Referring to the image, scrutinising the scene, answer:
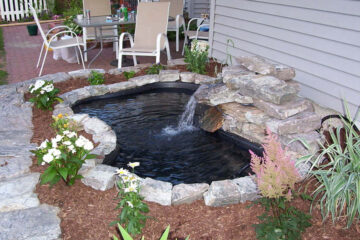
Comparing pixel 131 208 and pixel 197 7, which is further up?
pixel 197 7

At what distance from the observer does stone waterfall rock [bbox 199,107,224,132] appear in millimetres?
3834

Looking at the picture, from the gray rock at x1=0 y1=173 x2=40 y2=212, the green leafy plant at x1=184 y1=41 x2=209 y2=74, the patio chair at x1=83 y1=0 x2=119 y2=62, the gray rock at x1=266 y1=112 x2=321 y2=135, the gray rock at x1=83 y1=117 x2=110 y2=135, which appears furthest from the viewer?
the patio chair at x1=83 y1=0 x2=119 y2=62

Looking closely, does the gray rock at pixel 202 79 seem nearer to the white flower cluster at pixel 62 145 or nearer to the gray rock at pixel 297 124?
the gray rock at pixel 297 124

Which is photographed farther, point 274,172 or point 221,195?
point 221,195

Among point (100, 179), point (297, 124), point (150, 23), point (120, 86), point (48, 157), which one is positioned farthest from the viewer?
point (150, 23)

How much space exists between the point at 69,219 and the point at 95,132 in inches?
48.2

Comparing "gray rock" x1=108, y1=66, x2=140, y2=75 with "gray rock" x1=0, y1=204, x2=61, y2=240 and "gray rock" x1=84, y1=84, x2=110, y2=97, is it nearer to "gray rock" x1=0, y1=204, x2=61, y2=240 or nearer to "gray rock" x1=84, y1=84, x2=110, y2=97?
"gray rock" x1=84, y1=84, x2=110, y2=97

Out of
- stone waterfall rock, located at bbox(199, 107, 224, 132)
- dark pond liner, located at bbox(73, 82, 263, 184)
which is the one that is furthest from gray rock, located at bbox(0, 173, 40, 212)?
stone waterfall rock, located at bbox(199, 107, 224, 132)

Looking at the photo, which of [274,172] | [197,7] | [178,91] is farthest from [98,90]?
[197,7]

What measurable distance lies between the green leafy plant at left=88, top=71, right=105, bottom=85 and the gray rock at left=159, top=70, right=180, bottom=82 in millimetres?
846

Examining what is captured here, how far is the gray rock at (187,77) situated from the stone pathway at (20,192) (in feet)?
7.26

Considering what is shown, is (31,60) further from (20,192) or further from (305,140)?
(305,140)

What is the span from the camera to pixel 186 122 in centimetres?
410

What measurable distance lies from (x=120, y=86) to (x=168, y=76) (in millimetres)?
729
